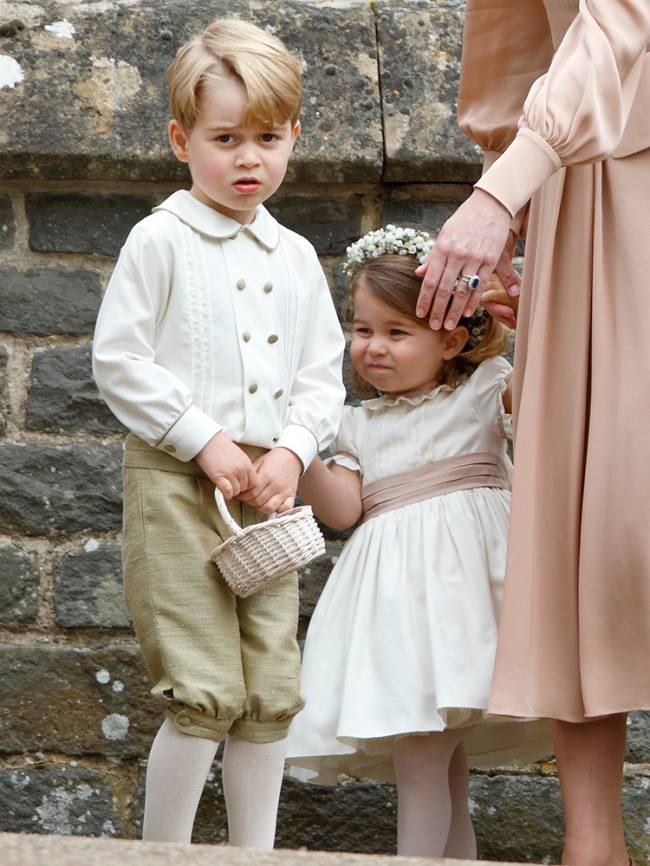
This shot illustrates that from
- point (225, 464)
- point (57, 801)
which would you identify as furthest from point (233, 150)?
point (57, 801)

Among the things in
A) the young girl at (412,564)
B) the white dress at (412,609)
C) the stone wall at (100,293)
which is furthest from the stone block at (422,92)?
the white dress at (412,609)

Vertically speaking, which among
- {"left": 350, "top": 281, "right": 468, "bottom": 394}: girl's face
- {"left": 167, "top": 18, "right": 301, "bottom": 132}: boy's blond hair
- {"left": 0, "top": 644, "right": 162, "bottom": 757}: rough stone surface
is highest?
{"left": 167, "top": 18, "right": 301, "bottom": 132}: boy's blond hair

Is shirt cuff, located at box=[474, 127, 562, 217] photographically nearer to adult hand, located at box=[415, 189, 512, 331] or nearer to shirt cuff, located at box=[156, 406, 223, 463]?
adult hand, located at box=[415, 189, 512, 331]

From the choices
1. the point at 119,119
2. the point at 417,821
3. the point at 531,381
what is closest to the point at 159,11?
the point at 119,119

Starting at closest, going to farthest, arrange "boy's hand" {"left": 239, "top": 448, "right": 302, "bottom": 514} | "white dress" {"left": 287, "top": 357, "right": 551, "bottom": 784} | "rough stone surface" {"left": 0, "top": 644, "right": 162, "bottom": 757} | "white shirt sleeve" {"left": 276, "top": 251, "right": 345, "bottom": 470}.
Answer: "boy's hand" {"left": 239, "top": 448, "right": 302, "bottom": 514} < "white shirt sleeve" {"left": 276, "top": 251, "right": 345, "bottom": 470} < "white dress" {"left": 287, "top": 357, "right": 551, "bottom": 784} < "rough stone surface" {"left": 0, "top": 644, "right": 162, "bottom": 757}

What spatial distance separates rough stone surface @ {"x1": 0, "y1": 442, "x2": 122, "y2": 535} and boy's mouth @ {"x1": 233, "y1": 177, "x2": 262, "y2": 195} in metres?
1.04

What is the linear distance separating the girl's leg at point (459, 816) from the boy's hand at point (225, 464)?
972 millimetres

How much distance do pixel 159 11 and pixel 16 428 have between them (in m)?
1.08

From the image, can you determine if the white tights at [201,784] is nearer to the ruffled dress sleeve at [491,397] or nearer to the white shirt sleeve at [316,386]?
the white shirt sleeve at [316,386]

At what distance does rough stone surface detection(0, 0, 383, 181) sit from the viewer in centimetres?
365

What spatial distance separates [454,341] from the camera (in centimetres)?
344

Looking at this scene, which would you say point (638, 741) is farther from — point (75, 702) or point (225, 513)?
point (225, 513)

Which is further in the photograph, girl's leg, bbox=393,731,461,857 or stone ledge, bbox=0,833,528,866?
girl's leg, bbox=393,731,461,857

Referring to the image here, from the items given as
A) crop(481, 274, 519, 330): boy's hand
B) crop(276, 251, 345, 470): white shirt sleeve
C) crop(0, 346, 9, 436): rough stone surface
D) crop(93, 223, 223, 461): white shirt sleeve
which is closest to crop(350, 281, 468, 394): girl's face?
crop(481, 274, 519, 330): boy's hand
